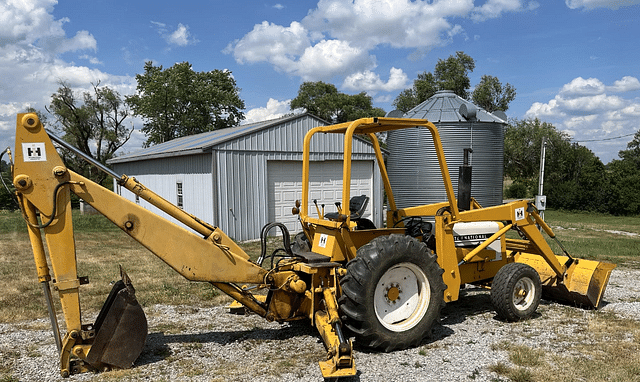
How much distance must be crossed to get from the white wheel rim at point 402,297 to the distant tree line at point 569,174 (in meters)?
26.7

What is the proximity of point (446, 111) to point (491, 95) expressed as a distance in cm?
3436

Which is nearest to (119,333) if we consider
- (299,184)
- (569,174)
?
(299,184)

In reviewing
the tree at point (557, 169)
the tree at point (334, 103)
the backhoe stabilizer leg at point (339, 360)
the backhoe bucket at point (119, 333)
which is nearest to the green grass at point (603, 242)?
the tree at point (557, 169)

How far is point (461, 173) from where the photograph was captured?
690 cm

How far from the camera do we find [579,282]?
7.13 meters

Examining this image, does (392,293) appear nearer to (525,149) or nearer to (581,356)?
(581,356)

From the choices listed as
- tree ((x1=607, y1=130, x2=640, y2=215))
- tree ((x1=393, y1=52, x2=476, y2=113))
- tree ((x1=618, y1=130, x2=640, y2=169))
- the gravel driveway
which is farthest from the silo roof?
tree ((x1=618, y1=130, x2=640, y2=169))

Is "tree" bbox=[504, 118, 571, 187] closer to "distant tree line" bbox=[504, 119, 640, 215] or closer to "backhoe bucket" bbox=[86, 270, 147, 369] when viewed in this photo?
"distant tree line" bbox=[504, 119, 640, 215]

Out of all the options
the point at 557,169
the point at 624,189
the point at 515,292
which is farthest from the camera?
the point at 557,169

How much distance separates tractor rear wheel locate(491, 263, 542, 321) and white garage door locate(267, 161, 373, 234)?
30.2 feet

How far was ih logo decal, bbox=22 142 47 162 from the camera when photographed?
173 inches

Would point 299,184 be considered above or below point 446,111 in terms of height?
below

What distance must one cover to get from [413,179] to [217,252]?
33.7ft

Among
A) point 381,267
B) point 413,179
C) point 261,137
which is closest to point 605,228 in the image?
point 413,179
